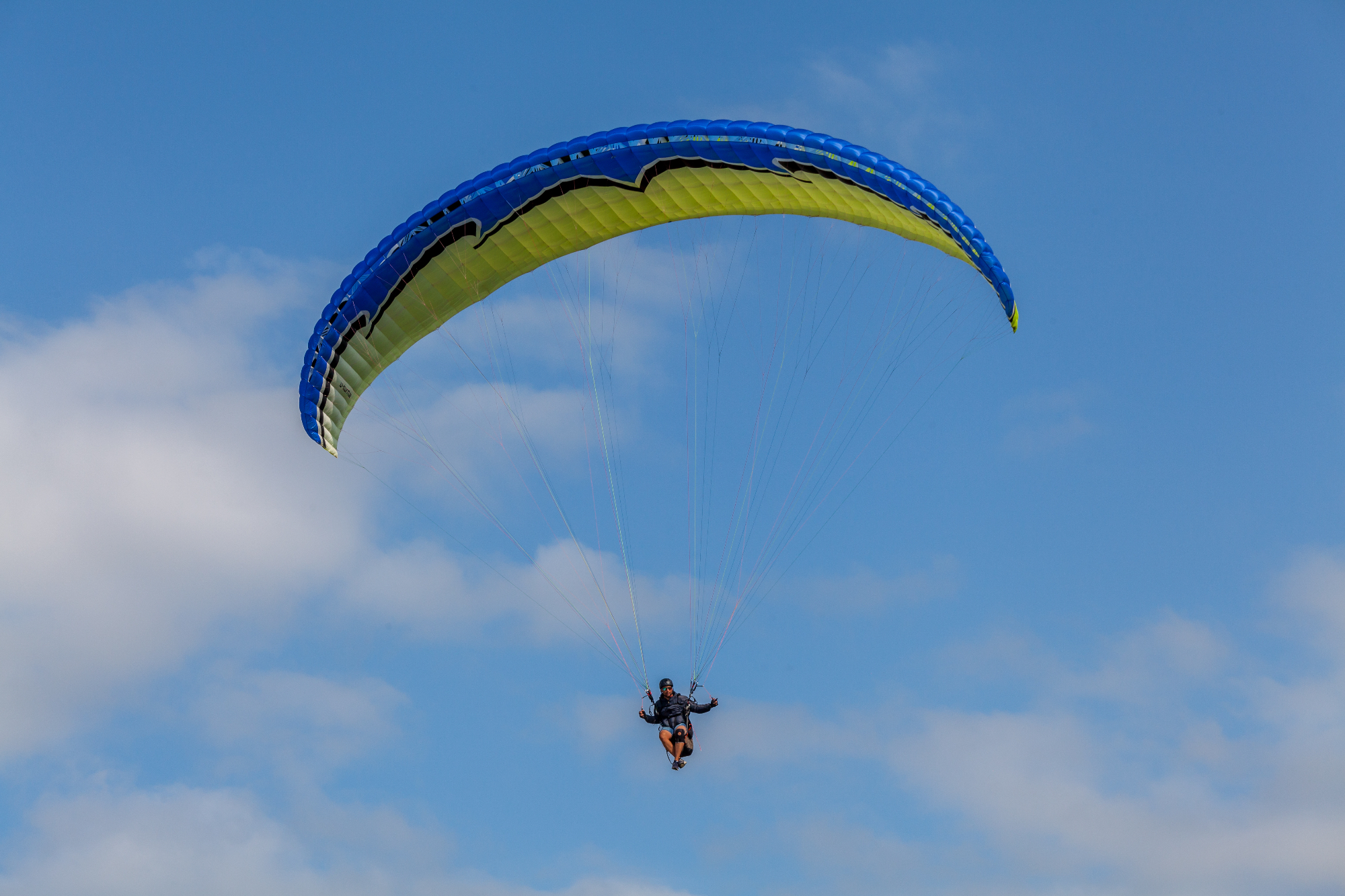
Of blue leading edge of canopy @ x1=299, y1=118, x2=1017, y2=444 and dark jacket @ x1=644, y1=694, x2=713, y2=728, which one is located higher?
blue leading edge of canopy @ x1=299, y1=118, x2=1017, y2=444

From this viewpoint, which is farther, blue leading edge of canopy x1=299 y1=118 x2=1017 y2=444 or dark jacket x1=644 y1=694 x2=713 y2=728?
dark jacket x1=644 y1=694 x2=713 y2=728

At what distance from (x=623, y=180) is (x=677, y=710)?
773cm

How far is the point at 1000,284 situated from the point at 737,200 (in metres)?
4.12

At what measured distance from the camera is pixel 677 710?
22.5 meters

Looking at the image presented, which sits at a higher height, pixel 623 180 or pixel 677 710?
pixel 623 180

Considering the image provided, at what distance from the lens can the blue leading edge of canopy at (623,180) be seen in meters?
20.7

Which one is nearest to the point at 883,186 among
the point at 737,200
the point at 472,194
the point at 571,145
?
the point at 737,200

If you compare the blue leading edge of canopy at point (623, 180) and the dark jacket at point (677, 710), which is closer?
the blue leading edge of canopy at point (623, 180)

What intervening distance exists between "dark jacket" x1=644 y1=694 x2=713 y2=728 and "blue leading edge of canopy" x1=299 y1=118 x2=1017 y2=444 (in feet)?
23.6

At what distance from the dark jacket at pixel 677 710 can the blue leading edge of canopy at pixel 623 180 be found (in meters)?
7.19

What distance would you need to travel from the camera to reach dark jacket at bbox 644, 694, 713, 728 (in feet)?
73.9

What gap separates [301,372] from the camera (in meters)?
24.1

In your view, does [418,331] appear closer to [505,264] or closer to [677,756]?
[505,264]

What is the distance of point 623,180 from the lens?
72.3 feet
